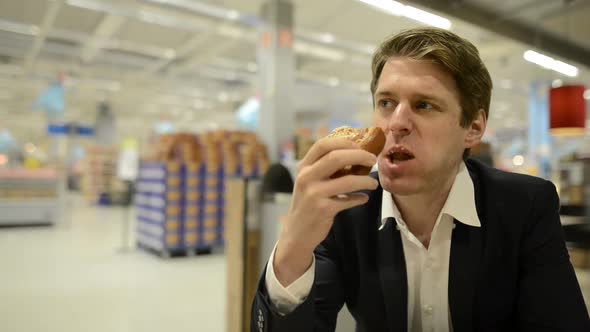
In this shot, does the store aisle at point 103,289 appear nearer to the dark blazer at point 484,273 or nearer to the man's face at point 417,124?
the dark blazer at point 484,273

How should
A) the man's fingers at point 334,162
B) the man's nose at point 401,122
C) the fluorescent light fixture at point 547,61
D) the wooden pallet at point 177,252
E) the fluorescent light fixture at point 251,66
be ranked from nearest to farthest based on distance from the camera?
the man's fingers at point 334,162 → the man's nose at point 401,122 → the wooden pallet at point 177,252 → the fluorescent light fixture at point 547,61 → the fluorescent light fixture at point 251,66

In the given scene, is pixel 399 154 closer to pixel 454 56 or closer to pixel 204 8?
pixel 454 56

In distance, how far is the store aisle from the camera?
3479 millimetres

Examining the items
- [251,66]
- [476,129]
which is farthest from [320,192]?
[251,66]

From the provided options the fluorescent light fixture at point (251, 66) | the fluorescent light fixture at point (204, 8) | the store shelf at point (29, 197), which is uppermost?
the fluorescent light fixture at point (251, 66)

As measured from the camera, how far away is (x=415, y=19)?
17.0 ft

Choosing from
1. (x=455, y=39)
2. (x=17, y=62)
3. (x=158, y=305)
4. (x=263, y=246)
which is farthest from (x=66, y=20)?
(x=455, y=39)

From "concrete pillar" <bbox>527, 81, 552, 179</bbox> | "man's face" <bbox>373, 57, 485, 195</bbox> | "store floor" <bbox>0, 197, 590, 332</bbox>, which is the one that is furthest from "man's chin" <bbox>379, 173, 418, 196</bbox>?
"concrete pillar" <bbox>527, 81, 552, 179</bbox>

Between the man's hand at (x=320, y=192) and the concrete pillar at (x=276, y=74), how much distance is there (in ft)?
19.8

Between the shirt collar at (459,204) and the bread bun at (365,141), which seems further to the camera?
the shirt collar at (459,204)

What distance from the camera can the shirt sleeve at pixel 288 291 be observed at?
900mm

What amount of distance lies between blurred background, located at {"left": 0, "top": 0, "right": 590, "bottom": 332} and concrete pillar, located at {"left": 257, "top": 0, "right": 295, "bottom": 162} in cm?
3

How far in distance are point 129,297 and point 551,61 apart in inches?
319

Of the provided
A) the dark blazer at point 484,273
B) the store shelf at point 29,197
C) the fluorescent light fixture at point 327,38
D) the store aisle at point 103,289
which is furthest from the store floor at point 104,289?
Result: the fluorescent light fixture at point 327,38
